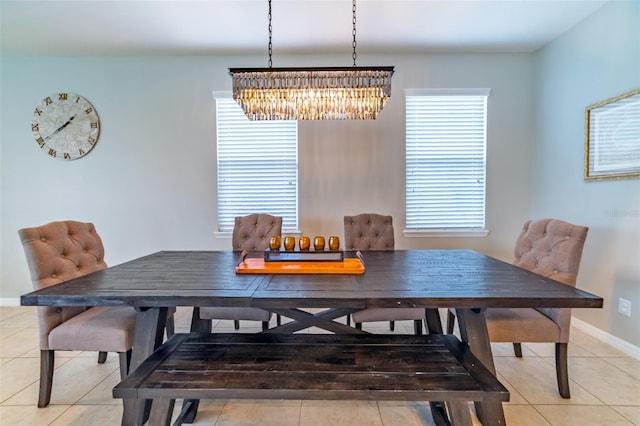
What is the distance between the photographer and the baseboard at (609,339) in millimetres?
2396

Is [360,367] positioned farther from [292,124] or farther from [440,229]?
[292,124]

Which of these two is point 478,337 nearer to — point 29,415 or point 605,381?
point 605,381

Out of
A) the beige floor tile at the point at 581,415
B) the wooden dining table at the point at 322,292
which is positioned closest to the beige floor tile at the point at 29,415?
the wooden dining table at the point at 322,292

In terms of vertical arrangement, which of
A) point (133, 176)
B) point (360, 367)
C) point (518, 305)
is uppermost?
point (133, 176)

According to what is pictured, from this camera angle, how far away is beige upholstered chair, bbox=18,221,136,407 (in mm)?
1773

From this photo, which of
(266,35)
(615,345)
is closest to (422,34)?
(266,35)

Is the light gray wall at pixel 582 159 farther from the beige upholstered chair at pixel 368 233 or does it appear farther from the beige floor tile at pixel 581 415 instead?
the beige upholstered chair at pixel 368 233

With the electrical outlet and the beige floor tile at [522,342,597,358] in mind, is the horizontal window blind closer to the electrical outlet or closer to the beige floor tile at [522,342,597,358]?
the electrical outlet

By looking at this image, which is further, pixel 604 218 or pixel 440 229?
pixel 440 229

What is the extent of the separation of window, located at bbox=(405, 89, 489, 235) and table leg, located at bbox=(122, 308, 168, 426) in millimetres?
2660

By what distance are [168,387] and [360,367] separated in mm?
787

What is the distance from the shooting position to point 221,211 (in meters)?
3.57

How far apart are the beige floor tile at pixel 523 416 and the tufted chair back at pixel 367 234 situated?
4.42 ft

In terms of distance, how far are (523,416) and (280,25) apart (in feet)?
11.4
